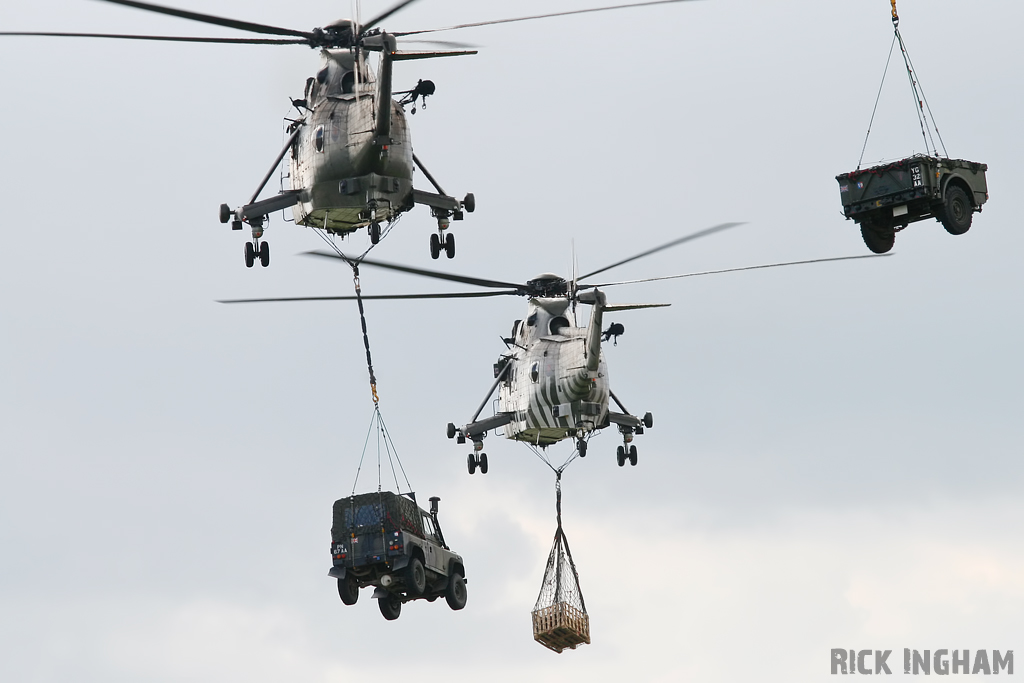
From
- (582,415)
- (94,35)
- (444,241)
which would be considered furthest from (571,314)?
(94,35)

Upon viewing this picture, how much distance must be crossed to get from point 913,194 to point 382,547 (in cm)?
1687

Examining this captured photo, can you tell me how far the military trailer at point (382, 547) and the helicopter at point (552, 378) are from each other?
14.9 meters

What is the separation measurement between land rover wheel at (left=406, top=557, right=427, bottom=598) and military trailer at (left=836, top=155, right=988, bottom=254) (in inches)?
587

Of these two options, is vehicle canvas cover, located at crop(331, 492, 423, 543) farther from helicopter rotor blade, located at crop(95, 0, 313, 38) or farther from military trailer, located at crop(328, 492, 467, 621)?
helicopter rotor blade, located at crop(95, 0, 313, 38)

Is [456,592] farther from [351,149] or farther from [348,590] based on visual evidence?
[351,149]

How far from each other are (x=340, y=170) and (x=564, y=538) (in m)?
17.8

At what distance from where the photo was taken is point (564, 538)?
79688mm

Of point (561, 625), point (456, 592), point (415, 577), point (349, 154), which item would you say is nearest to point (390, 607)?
point (456, 592)

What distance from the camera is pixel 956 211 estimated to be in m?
67.2

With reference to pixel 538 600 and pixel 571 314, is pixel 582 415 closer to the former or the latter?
pixel 571 314

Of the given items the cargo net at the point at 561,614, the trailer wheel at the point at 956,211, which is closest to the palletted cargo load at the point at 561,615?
the cargo net at the point at 561,614

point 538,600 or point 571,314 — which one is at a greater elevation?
point 571,314

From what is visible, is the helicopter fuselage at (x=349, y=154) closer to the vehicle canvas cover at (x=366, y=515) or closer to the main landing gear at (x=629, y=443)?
the vehicle canvas cover at (x=366, y=515)

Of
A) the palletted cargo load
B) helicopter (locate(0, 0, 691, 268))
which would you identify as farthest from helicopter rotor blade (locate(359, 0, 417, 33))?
the palletted cargo load
